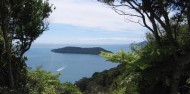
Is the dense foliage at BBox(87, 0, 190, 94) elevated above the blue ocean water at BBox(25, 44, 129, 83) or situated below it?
above

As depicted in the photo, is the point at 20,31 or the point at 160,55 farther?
the point at 20,31

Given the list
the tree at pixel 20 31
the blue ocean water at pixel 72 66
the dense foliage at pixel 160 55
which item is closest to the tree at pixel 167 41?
the dense foliage at pixel 160 55

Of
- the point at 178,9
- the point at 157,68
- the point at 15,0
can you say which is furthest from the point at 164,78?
the point at 15,0

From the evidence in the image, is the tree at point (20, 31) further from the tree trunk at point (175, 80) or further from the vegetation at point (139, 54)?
the tree trunk at point (175, 80)

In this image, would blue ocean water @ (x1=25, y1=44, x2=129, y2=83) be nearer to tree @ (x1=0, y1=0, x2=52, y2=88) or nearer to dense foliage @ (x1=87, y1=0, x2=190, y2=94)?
tree @ (x1=0, y1=0, x2=52, y2=88)

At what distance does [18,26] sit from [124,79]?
Result: 6.74 metres

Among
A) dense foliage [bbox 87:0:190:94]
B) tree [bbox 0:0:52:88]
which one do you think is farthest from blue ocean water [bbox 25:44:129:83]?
Answer: dense foliage [bbox 87:0:190:94]

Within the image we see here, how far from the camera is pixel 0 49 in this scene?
1536 centimetres

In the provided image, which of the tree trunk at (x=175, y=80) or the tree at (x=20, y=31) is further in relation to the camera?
the tree at (x=20, y=31)

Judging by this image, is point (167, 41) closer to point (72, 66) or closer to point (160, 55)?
point (160, 55)

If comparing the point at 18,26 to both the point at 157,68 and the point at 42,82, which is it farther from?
the point at 157,68

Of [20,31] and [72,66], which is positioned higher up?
[20,31]

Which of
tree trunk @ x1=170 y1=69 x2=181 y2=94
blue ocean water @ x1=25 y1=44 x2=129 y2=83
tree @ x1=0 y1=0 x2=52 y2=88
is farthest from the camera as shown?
blue ocean water @ x1=25 y1=44 x2=129 y2=83

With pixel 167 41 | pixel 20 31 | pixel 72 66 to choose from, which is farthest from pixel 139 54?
pixel 72 66
